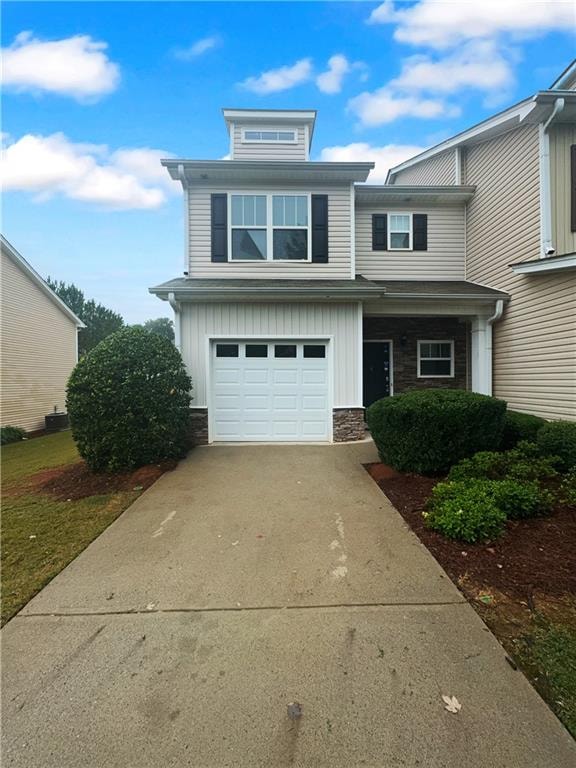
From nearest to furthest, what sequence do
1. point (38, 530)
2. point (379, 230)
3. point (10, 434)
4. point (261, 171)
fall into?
point (38, 530), point (261, 171), point (379, 230), point (10, 434)

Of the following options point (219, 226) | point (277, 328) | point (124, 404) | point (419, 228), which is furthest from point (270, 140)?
point (124, 404)

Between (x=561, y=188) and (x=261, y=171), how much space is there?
20.5ft

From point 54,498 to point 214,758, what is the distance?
4852 millimetres

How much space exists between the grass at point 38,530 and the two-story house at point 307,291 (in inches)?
126

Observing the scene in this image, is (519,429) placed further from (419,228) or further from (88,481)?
(88,481)

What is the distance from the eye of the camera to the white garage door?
8.20 m

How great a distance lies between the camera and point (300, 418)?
27.0 ft

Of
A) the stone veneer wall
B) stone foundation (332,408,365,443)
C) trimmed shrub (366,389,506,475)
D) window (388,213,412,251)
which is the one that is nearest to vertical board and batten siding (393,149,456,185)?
window (388,213,412,251)

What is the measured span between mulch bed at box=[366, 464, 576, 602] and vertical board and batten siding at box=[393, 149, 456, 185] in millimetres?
9789

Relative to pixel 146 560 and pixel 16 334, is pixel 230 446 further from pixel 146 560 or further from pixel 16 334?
pixel 16 334

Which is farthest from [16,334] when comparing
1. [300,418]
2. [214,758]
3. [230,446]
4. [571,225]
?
[571,225]

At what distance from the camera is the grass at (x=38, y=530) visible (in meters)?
3.17

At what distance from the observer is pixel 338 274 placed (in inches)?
348

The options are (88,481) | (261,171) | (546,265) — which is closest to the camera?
(88,481)
